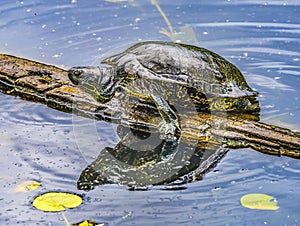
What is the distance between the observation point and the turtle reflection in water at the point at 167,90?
363 cm

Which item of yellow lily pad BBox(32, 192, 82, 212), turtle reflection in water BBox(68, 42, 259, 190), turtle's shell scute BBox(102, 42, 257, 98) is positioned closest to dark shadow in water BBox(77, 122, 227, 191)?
turtle reflection in water BBox(68, 42, 259, 190)

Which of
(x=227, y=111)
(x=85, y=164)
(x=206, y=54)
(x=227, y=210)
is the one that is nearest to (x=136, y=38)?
(x=206, y=54)

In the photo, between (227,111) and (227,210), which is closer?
(227,210)

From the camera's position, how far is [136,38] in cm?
525

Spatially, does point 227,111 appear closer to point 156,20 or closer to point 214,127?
point 214,127

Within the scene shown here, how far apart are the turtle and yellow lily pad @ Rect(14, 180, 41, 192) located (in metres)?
0.90

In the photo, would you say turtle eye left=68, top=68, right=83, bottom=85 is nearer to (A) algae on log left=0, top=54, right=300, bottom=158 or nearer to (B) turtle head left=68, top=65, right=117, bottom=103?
(B) turtle head left=68, top=65, right=117, bottom=103

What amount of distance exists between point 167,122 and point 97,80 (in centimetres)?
60

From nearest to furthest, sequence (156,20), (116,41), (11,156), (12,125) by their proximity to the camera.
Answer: (11,156), (12,125), (116,41), (156,20)

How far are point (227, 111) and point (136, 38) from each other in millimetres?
1679

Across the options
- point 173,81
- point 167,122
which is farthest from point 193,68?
point 167,122

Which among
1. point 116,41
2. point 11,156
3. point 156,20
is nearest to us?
point 11,156

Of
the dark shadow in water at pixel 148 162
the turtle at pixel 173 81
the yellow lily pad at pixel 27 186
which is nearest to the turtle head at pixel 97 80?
the turtle at pixel 173 81

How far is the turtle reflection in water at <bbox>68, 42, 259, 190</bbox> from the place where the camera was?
11.9 ft
